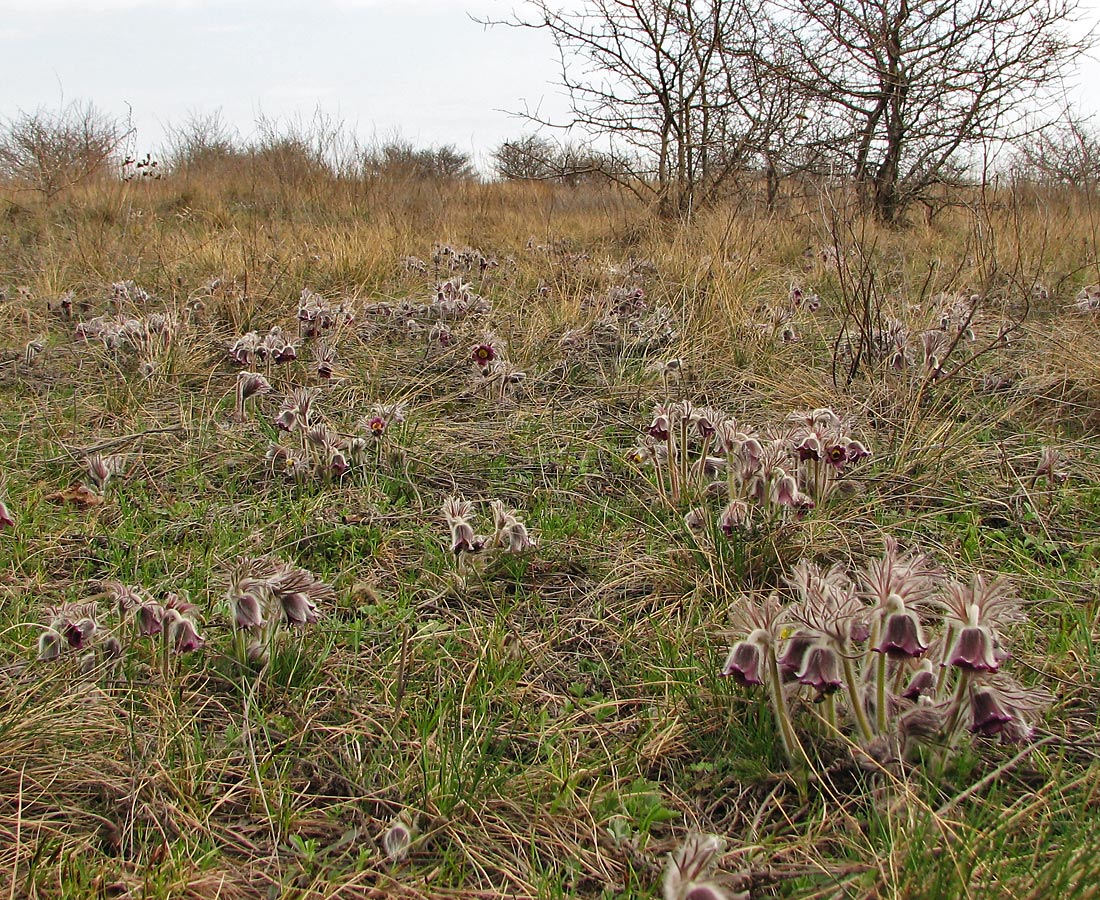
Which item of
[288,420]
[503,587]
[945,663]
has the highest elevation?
[288,420]

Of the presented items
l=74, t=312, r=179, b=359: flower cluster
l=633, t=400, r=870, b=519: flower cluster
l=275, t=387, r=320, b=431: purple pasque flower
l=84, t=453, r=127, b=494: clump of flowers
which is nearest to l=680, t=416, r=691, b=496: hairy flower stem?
l=633, t=400, r=870, b=519: flower cluster

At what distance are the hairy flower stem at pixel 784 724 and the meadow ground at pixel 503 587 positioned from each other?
0.5 inches

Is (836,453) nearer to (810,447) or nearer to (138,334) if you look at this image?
(810,447)

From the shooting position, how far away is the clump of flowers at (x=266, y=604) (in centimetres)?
163

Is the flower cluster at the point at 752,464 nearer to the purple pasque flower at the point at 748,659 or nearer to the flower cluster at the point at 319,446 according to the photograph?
the purple pasque flower at the point at 748,659

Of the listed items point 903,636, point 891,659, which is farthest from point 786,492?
point 903,636

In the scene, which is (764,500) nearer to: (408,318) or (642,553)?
(642,553)

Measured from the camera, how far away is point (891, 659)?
53.1 inches

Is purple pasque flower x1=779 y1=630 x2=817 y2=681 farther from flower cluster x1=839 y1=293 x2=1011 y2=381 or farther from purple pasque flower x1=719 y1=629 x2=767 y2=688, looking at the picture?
flower cluster x1=839 y1=293 x2=1011 y2=381

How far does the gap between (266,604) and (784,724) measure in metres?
1.07

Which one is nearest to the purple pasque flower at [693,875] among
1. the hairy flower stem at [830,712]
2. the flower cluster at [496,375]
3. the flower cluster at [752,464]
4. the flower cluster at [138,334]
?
the hairy flower stem at [830,712]

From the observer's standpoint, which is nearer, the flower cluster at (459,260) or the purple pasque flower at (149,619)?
the purple pasque flower at (149,619)

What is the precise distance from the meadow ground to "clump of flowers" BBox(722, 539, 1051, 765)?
0.12 feet

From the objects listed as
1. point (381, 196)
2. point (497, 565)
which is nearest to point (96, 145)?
point (381, 196)
